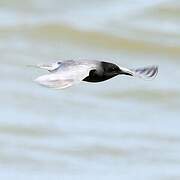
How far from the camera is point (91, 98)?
22.6 feet

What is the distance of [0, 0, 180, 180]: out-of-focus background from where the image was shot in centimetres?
544

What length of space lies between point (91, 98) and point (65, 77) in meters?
4.29

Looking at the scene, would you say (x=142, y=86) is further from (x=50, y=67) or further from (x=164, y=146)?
(x=50, y=67)

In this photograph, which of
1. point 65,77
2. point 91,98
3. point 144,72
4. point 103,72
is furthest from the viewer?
point 91,98

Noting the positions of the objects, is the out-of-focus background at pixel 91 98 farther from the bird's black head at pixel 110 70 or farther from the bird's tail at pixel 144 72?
the bird's black head at pixel 110 70

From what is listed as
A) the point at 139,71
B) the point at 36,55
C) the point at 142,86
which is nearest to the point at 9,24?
the point at 36,55

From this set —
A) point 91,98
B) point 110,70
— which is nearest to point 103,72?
point 110,70

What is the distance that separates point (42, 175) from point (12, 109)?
4.46ft

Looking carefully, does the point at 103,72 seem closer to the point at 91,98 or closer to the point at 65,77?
the point at 65,77

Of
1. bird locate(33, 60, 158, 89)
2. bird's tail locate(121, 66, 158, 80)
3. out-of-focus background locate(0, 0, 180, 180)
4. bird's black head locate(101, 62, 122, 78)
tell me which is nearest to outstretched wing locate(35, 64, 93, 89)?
bird locate(33, 60, 158, 89)

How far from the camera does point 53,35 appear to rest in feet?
26.1

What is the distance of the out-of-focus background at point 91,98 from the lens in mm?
5441

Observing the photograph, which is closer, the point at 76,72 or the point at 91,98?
the point at 76,72

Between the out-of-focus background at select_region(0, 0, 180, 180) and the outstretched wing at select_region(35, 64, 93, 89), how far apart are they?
213 cm
